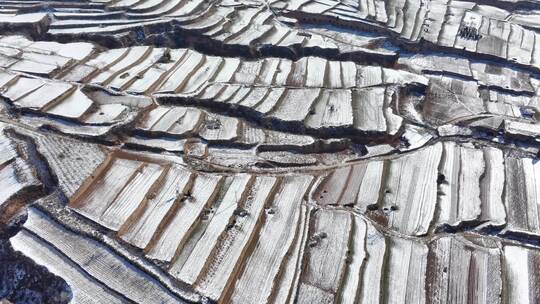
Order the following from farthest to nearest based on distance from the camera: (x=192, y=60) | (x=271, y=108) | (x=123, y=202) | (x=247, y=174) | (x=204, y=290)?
1. (x=192, y=60)
2. (x=271, y=108)
3. (x=247, y=174)
4. (x=123, y=202)
5. (x=204, y=290)

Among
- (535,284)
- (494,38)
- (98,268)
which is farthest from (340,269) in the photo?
(494,38)

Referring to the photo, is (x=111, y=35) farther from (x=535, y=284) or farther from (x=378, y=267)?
(x=535, y=284)

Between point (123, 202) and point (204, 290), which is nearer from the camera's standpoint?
point (204, 290)

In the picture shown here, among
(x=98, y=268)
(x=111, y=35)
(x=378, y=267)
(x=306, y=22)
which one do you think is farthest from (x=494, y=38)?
(x=98, y=268)

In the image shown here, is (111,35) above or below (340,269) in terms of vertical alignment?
A: above

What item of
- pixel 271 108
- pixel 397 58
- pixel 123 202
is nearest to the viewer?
pixel 123 202

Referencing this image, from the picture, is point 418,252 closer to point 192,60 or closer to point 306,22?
point 192,60
